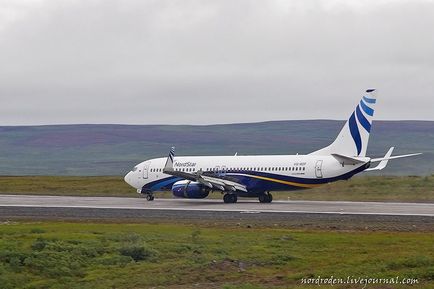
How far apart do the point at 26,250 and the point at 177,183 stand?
3431 cm

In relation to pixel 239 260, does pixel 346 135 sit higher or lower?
higher

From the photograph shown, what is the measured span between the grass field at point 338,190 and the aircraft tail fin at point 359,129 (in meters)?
7.53

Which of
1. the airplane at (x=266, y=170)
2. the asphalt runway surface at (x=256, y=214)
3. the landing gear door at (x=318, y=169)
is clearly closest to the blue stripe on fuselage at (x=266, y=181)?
the airplane at (x=266, y=170)

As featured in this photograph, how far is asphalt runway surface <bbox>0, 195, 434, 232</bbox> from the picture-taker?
41.3 meters

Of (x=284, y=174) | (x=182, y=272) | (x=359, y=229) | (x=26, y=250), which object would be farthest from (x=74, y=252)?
(x=284, y=174)

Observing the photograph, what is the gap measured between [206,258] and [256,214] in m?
21.1

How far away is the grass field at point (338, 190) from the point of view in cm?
6769

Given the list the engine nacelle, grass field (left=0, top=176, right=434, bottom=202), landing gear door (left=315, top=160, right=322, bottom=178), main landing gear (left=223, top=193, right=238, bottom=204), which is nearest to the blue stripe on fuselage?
landing gear door (left=315, top=160, right=322, bottom=178)

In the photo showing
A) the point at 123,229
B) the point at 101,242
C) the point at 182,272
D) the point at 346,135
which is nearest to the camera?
the point at 182,272

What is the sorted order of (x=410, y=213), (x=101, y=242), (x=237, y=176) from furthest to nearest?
(x=237, y=176) < (x=410, y=213) < (x=101, y=242)

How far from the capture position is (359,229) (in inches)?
1497

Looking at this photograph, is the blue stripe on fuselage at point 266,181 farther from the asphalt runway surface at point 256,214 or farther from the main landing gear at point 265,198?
the asphalt runway surface at point 256,214

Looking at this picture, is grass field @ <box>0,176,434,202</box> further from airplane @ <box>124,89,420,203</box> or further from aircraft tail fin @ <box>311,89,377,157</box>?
aircraft tail fin @ <box>311,89,377,157</box>

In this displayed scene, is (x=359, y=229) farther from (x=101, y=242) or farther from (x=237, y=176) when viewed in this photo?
(x=237, y=176)
